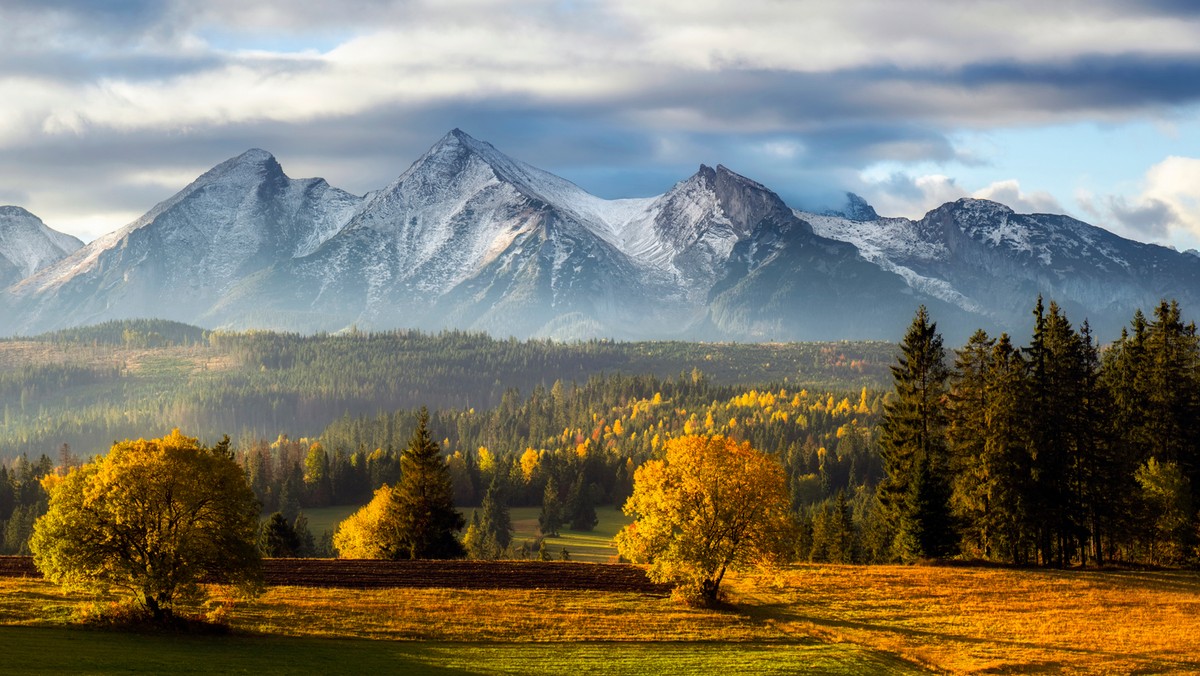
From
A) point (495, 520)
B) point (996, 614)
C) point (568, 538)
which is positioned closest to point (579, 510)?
point (568, 538)

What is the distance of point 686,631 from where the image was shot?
69.8 meters

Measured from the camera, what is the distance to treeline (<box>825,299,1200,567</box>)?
90062 mm

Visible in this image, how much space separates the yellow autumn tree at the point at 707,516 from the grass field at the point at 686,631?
2.81m

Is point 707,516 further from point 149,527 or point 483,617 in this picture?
point 149,527

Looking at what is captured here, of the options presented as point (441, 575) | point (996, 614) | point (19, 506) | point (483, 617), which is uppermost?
point (441, 575)

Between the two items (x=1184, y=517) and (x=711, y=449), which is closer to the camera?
(x=711, y=449)

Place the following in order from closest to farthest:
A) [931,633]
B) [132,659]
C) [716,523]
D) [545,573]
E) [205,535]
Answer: [132,659] < [205,535] < [931,633] < [716,523] < [545,573]

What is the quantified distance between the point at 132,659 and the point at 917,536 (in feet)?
202

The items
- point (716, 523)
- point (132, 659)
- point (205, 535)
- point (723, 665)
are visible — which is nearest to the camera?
point (132, 659)

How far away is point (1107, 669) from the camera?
61.6m

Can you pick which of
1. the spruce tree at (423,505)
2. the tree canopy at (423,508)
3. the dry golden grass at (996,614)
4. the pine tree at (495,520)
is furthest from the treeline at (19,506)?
the dry golden grass at (996,614)

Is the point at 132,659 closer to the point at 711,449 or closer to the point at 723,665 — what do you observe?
the point at 723,665

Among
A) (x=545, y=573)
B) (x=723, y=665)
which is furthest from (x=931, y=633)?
(x=545, y=573)

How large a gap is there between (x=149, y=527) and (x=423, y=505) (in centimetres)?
3726
